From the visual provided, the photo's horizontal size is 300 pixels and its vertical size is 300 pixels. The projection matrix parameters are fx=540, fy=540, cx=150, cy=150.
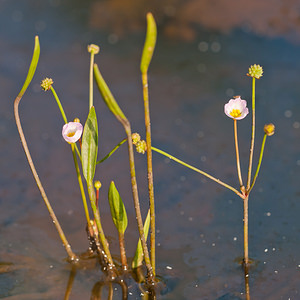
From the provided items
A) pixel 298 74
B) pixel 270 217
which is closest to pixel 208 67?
pixel 298 74

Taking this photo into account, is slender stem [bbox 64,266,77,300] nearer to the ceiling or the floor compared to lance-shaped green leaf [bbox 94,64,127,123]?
nearer to the floor

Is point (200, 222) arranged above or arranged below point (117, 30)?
below

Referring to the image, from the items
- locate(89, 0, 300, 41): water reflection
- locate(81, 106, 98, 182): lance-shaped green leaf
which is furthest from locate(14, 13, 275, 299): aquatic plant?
locate(89, 0, 300, 41): water reflection

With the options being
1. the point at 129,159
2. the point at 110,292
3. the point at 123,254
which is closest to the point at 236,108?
the point at 129,159

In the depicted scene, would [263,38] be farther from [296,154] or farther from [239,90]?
[296,154]

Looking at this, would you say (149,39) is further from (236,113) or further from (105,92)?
(236,113)

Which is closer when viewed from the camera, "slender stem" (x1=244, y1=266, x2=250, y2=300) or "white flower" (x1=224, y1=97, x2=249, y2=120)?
"white flower" (x1=224, y1=97, x2=249, y2=120)

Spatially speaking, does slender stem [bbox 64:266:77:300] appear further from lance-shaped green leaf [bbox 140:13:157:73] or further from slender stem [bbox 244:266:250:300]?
lance-shaped green leaf [bbox 140:13:157:73]

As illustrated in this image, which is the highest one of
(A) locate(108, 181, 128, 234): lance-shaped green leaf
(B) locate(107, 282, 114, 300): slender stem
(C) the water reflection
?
(C) the water reflection
